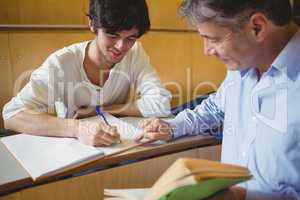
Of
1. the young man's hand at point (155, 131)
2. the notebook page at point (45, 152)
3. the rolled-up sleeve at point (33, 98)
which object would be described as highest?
the rolled-up sleeve at point (33, 98)

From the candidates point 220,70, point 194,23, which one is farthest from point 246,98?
point 220,70

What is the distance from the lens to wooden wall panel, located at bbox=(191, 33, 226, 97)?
276 cm

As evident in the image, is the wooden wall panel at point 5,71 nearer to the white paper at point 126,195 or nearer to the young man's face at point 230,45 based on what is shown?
the white paper at point 126,195

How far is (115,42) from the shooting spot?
1.40 m

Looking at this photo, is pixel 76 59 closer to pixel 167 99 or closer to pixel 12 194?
pixel 167 99

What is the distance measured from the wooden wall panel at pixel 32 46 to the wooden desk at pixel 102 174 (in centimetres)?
111

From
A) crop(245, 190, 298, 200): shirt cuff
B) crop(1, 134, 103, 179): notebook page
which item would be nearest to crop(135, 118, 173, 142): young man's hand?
crop(1, 134, 103, 179): notebook page

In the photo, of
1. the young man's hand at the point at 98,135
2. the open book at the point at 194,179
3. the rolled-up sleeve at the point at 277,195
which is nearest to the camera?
the open book at the point at 194,179

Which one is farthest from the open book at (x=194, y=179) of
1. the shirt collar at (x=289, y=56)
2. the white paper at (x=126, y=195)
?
the shirt collar at (x=289, y=56)

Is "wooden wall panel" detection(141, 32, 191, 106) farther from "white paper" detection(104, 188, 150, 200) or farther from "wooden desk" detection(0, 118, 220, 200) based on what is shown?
"white paper" detection(104, 188, 150, 200)

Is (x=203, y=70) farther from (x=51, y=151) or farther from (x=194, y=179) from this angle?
(x=194, y=179)

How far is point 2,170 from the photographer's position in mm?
932

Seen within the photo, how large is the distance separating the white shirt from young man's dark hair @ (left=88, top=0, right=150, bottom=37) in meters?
0.23

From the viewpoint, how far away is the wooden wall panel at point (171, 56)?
8.48 ft
